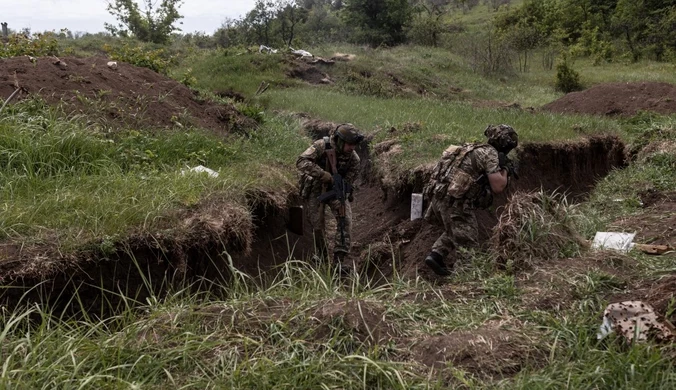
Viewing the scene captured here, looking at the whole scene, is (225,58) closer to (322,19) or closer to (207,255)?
(207,255)

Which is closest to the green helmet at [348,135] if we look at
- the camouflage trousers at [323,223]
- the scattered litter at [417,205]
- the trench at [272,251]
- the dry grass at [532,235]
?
the camouflage trousers at [323,223]

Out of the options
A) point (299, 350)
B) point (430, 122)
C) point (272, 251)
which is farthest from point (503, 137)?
point (430, 122)

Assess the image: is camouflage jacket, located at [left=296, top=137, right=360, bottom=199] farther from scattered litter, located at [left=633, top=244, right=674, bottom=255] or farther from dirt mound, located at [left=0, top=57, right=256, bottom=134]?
scattered litter, located at [left=633, top=244, right=674, bottom=255]

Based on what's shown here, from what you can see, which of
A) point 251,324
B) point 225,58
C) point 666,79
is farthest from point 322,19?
point 251,324

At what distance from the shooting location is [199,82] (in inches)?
715

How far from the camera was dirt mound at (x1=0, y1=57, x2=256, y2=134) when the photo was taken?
28.2ft

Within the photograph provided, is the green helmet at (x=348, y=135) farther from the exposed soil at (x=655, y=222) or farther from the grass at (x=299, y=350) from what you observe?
the grass at (x=299, y=350)

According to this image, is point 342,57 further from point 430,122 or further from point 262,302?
point 262,302

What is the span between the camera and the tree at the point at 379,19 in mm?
31766

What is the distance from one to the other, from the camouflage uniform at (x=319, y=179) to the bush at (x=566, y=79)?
1573cm

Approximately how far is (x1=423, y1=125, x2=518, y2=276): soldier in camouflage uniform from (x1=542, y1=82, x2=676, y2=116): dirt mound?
790cm

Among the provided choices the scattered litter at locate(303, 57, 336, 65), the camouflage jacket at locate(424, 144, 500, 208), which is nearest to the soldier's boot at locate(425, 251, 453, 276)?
the camouflage jacket at locate(424, 144, 500, 208)

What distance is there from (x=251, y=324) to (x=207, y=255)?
2.26 meters

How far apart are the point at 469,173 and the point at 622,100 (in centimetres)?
904
